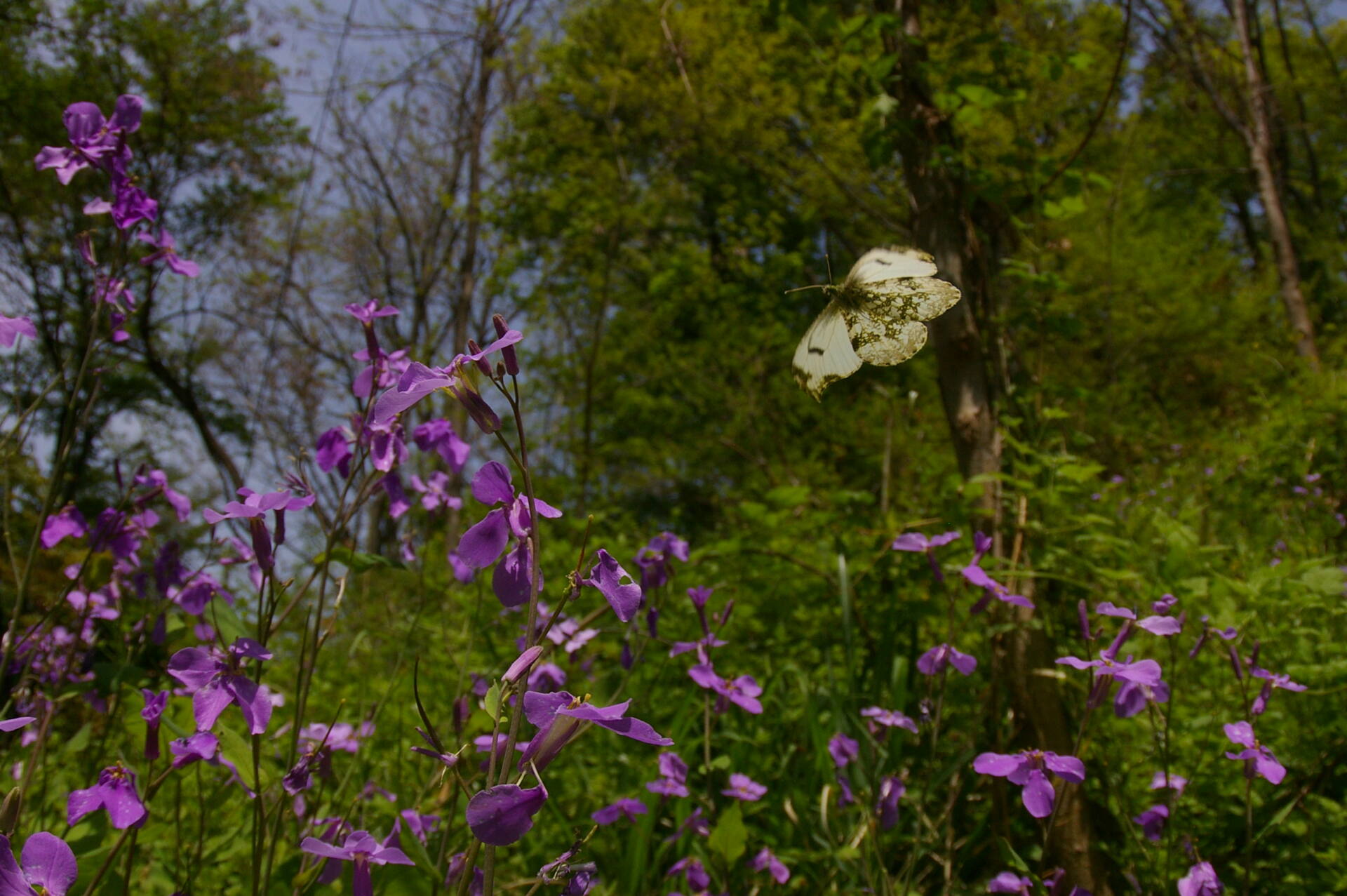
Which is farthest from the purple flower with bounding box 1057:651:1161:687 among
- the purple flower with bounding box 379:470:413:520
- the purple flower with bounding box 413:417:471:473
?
the purple flower with bounding box 379:470:413:520

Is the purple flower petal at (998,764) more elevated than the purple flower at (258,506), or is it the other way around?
the purple flower at (258,506)

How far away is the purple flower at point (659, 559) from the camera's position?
1430 mm

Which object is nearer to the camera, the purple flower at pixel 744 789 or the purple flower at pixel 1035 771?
the purple flower at pixel 1035 771

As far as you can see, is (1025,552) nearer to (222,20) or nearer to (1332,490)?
(1332,490)

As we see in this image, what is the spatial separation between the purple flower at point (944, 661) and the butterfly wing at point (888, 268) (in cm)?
70

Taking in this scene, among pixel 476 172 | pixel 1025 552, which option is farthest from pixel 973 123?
pixel 476 172

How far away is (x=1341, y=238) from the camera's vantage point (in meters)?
10.3

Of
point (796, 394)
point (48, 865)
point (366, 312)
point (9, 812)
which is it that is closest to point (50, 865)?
point (48, 865)

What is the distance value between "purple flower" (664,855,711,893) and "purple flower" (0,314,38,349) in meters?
1.30

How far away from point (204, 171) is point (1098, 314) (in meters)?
11.6

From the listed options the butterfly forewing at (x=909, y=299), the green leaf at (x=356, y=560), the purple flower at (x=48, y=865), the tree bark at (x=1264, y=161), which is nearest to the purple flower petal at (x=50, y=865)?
the purple flower at (x=48, y=865)

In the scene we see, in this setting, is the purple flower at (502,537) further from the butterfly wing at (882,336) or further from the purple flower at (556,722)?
the butterfly wing at (882,336)

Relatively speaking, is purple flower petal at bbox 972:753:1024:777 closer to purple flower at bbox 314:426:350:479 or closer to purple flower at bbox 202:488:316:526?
purple flower at bbox 202:488:316:526

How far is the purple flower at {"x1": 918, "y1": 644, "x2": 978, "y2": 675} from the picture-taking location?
1325mm
